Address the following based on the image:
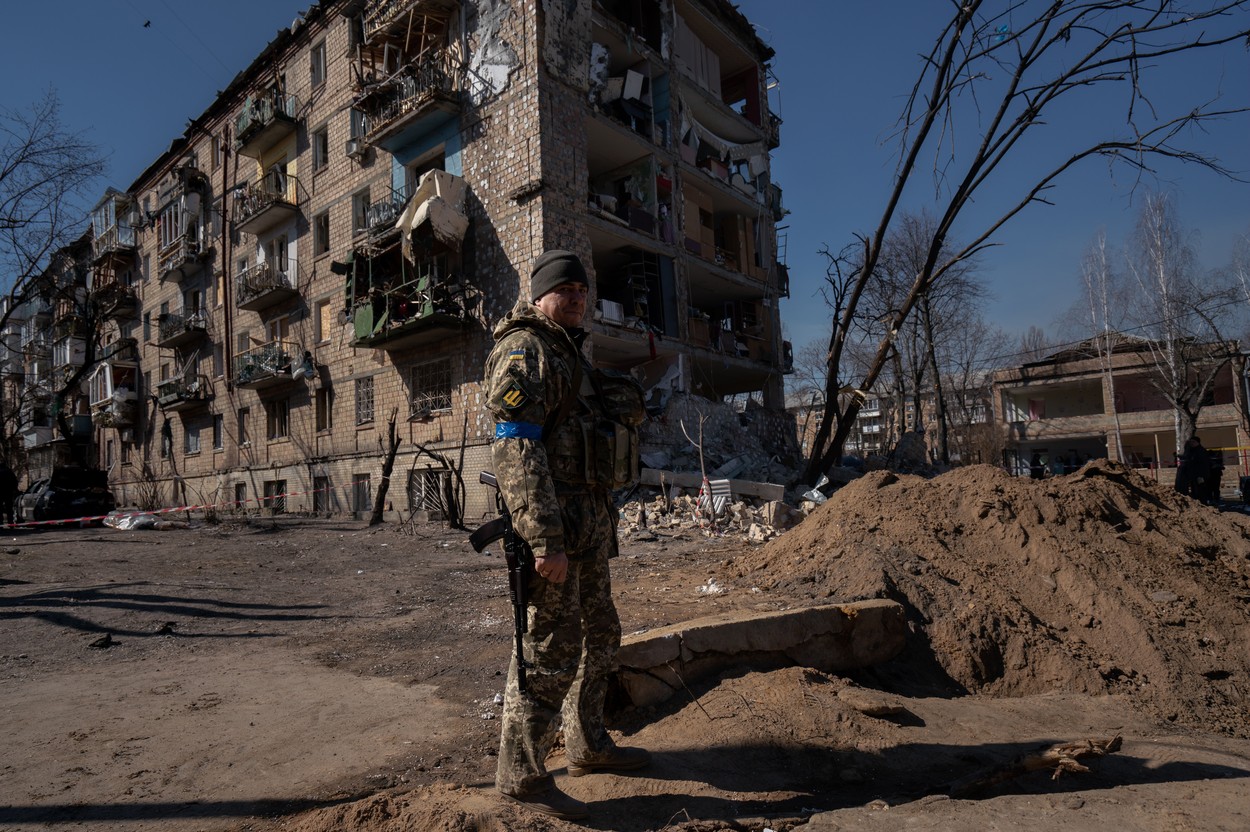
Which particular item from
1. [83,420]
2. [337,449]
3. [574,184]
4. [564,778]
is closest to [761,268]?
[574,184]

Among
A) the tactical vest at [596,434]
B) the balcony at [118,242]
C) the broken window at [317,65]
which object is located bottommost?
the tactical vest at [596,434]

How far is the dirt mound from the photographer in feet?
14.0

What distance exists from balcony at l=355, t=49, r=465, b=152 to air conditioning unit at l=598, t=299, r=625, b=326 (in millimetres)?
6518

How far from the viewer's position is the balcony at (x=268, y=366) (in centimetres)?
2214

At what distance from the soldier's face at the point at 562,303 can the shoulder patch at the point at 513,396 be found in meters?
0.42

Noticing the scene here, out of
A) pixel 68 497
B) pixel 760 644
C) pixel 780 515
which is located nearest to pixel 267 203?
pixel 68 497

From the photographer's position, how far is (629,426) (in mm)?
2768

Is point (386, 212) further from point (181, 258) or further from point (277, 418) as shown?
point (181, 258)

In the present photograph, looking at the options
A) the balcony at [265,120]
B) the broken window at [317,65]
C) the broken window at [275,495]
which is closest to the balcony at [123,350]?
the balcony at [265,120]

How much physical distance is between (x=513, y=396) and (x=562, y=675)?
1008 mm

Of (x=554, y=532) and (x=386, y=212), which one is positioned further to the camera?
(x=386, y=212)

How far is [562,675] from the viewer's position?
96.5 inches

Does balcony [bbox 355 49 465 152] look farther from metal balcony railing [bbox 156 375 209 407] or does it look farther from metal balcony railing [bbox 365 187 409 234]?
metal balcony railing [bbox 156 375 209 407]

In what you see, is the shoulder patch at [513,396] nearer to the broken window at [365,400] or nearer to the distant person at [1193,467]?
the distant person at [1193,467]
